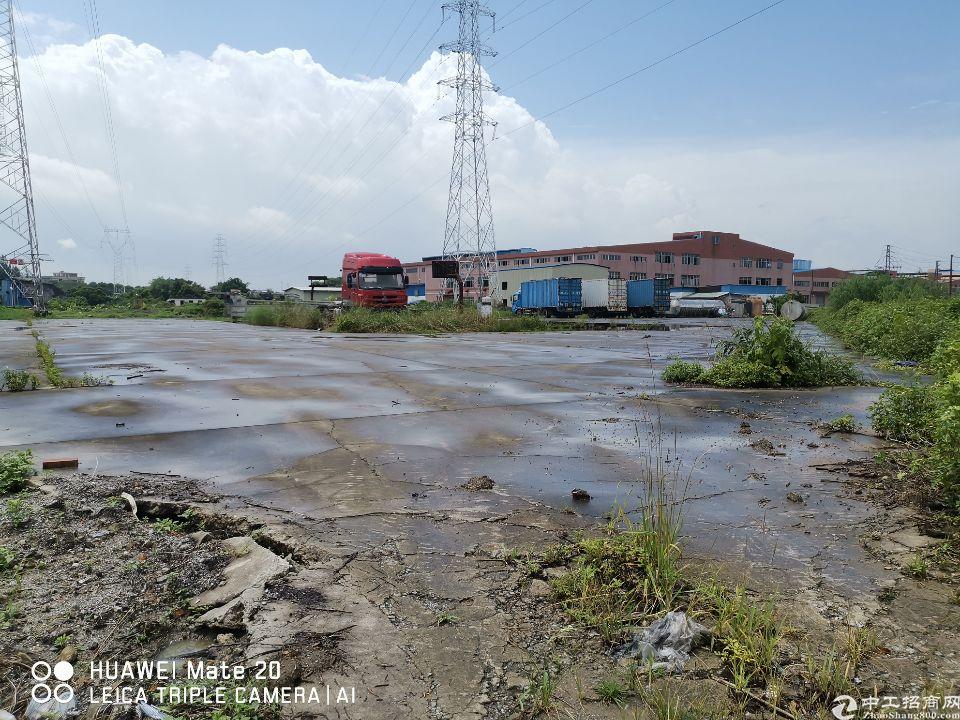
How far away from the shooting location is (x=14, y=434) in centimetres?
566

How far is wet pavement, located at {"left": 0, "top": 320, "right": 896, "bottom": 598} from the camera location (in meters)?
3.79

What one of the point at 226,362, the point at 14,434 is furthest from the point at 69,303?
the point at 14,434

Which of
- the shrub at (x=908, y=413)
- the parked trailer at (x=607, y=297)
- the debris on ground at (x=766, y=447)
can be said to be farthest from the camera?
the parked trailer at (x=607, y=297)

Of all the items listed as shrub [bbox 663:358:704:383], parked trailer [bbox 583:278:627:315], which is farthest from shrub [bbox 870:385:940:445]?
parked trailer [bbox 583:278:627:315]

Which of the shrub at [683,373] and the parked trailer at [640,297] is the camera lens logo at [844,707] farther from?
the parked trailer at [640,297]

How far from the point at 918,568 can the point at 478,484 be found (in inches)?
100

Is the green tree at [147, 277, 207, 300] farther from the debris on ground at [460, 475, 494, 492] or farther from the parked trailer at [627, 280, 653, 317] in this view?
the debris on ground at [460, 475, 494, 492]

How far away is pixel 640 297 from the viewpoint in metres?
48.3

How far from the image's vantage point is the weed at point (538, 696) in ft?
6.77

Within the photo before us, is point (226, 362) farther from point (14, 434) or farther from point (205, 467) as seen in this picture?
point (205, 467)

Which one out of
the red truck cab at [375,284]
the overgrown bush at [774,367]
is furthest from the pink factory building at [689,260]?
the overgrown bush at [774,367]

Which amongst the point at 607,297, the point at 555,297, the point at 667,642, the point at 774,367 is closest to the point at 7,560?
the point at 667,642

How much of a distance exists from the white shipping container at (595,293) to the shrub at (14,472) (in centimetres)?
4388

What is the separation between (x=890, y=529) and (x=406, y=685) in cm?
298
